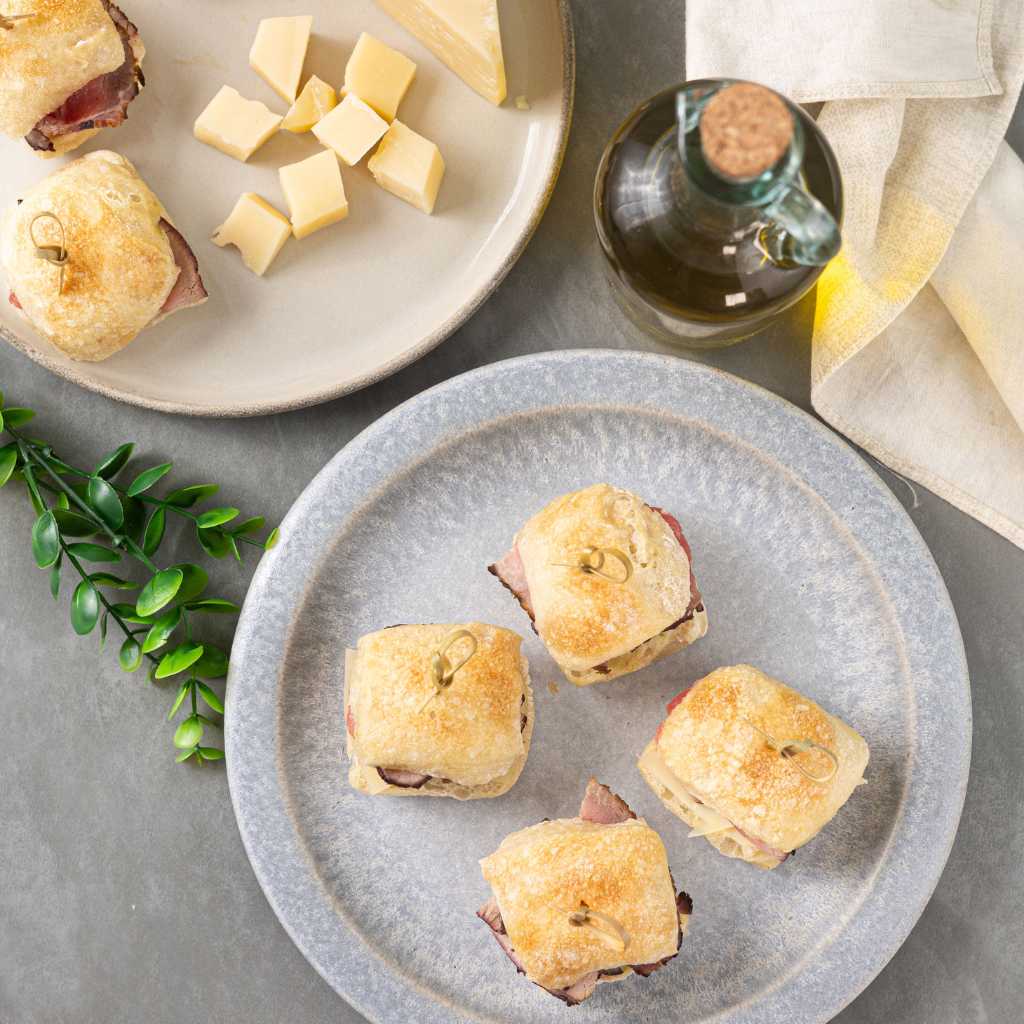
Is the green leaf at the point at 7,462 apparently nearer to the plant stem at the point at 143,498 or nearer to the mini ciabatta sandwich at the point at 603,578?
the plant stem at the point at 143,498

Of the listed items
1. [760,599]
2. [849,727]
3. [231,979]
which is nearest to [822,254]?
[760,599]

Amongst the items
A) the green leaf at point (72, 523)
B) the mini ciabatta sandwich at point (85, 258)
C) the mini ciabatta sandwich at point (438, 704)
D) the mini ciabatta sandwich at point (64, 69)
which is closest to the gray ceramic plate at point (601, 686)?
the mini ciabatta sandwich at point (438, 704)

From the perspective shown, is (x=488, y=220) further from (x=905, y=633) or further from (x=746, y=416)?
(x=905, y=633)

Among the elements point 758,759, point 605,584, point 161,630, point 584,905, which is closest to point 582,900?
point 584,905

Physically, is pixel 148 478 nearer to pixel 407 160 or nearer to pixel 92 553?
pixel 92 553

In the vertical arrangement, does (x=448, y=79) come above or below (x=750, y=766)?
above
